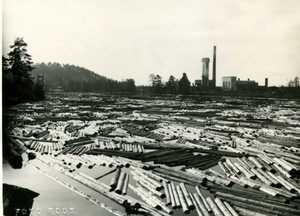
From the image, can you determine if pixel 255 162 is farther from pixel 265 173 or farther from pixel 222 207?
pixel 222 207

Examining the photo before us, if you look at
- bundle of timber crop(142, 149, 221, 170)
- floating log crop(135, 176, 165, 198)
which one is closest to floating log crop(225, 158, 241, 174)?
bundle of timber crop(142, 149, 221, 170)

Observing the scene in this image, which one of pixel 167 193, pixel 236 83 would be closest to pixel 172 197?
pixel 167 193

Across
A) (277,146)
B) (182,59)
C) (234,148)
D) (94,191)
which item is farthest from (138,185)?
(277,146)

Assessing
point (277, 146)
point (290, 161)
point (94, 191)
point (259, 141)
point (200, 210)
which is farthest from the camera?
point (259, 141)

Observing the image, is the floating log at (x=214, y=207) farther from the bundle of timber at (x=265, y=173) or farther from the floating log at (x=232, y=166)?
the floating log at (x=232, y=166)

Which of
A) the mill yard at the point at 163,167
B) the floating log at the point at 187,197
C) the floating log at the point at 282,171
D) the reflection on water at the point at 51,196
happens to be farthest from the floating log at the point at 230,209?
the floating log at the point at 282,171

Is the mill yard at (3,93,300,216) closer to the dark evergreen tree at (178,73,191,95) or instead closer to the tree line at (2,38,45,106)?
the tree line at (2,38,45,106)

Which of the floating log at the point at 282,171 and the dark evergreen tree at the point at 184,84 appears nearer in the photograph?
the floating log at the point at 282,171

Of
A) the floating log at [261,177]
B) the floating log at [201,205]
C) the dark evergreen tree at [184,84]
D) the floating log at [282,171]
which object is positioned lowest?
the floating log at [201,205]

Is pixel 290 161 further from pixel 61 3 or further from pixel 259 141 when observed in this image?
pixel 61 3
